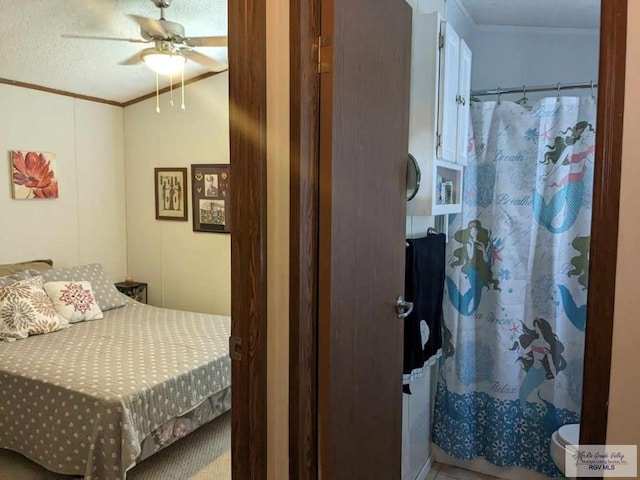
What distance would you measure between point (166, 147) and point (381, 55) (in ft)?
10.7

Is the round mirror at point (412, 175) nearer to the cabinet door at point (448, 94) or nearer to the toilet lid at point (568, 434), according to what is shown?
the cabinet door at point (448, 94)

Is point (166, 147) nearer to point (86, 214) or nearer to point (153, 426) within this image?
point (86, 214)

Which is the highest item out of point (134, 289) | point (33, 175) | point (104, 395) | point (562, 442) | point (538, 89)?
point (538, 89)

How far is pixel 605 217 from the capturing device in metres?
0.90

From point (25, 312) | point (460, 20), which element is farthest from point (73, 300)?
point (460, 20)

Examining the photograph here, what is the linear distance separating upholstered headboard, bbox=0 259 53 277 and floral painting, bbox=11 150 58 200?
0.52 metres

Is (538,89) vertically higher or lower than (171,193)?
higher

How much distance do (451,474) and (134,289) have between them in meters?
3.32

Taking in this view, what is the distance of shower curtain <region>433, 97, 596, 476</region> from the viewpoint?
2.37 m

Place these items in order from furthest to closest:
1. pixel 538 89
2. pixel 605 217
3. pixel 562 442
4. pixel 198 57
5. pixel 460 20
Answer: pixel 198 57
pixel 460 20
pixel 538 89
pixel 562 442
pixel 605 217

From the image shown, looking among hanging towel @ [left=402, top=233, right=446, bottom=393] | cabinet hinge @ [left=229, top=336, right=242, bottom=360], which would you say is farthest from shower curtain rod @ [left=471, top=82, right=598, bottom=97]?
cabinet hinge @ [left=229, top=336, right=242, bottom=360]

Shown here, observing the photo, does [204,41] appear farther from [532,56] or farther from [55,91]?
[55,91]

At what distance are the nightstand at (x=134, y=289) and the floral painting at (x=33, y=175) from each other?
1.04 metres

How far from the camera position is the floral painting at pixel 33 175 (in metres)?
3.69
